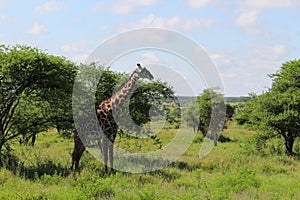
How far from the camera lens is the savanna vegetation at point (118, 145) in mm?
9461

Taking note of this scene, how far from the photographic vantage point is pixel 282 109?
800 inches

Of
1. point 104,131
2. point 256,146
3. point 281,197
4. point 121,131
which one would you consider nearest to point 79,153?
point 104,131

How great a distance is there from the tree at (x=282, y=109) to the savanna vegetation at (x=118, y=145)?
5 centimetres

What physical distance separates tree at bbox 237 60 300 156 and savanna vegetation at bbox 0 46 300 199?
0.05 m

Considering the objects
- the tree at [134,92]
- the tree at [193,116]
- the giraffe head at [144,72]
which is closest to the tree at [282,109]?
the tree at [134,92]

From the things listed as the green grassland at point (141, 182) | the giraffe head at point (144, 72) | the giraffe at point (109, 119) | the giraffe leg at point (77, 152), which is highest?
the giraffe head at point (144, 72)

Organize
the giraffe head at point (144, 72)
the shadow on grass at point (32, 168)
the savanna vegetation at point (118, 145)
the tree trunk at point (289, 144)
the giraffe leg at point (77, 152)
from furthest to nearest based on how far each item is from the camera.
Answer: the tree trunk at point (289, 144) < the giraffe head at point (144, 72) < the giraffe leg at point (77, 152) < the shadow on grass at point (32, 168) < the savanna vegetation at point (118, 145)

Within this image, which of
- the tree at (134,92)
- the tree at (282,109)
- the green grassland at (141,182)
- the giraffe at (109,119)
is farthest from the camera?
the tree at (282,109)

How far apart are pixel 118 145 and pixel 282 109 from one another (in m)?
9.78

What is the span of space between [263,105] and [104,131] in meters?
11.6

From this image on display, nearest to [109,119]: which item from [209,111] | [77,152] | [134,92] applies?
[77,152]

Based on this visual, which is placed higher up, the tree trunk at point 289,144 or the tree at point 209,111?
the tree at point 209,111

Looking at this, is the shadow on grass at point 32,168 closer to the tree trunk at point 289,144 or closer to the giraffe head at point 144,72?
the giraffe head at point 144,72

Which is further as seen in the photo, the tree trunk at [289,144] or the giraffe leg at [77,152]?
the tree trunk at [289,144]
